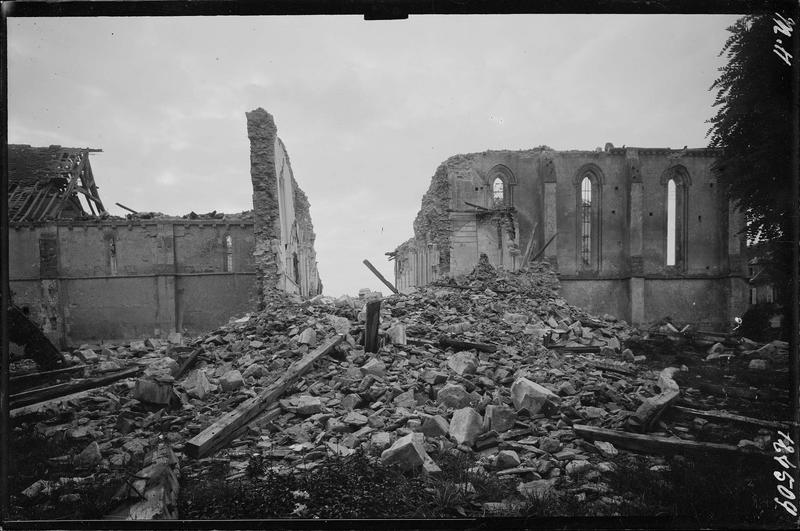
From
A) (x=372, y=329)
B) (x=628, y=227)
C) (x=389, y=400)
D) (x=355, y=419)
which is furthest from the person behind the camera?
(x=628, y=227)

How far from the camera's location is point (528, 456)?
13.2ft

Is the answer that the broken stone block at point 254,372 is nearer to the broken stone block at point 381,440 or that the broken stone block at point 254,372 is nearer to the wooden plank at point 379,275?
the broken stone block at point 381,440

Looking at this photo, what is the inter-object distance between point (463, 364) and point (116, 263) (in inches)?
851

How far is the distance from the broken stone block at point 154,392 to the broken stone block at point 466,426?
157 inches

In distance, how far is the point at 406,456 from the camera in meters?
3.67

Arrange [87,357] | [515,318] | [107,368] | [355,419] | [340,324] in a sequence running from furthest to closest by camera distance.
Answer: [87,357] → [515,318] → [107,368] → [340,324] → [355,419]

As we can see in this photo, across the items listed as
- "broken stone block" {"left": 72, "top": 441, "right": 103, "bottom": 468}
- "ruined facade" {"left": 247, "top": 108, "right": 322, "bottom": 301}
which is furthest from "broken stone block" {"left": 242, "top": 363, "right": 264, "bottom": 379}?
"ruined facade" {"left": 247, "top": 108, "right": 322, "bottom": 301}

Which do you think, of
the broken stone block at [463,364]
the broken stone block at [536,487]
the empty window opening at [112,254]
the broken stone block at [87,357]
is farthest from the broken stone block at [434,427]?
the empty window opening at [112,254]

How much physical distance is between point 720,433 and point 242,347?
757 centimetres

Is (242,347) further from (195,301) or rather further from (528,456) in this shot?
(195,301)

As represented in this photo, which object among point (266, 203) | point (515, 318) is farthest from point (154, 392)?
point (266, 203)

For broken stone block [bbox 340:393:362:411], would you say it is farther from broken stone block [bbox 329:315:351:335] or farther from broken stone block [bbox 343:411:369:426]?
broken stone block [bbox 329:315:351:335]

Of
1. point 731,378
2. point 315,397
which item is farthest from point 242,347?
point 731,378

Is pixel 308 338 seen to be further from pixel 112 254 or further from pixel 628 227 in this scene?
pixel 628 227
